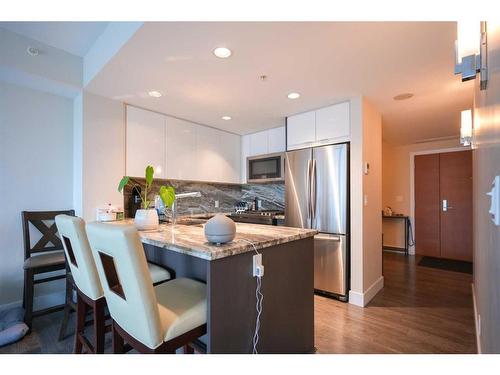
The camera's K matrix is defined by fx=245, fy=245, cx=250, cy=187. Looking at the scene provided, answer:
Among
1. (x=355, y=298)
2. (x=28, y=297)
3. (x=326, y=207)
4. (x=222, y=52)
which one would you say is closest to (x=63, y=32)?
(x=222, y=52)

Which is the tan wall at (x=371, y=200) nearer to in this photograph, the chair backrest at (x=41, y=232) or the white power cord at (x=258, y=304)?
the white power cord at (x=258, y=304)

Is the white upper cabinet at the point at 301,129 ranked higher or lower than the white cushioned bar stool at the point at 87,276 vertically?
Result: higher

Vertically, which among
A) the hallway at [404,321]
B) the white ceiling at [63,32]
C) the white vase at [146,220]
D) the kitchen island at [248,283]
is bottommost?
the hallway at [404,321]

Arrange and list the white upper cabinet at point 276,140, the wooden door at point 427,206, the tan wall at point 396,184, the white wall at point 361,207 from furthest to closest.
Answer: the tan wall at point 396,184 → the wooden door at point 427,206 → the white upper cabinet at point 276,140 → the white wall at point 361,207

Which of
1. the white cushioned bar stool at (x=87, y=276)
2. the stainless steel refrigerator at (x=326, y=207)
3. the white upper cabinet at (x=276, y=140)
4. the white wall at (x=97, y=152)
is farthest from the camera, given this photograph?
the white upper cabinet at (x=276, y=140)

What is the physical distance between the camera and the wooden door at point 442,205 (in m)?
4.52

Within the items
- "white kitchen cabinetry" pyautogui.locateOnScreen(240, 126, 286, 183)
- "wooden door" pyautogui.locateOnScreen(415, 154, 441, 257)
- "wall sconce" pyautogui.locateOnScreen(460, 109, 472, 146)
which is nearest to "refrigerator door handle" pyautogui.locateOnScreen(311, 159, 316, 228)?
"white kitchen cabinetry" pyautogui.locateOnScreen(240, 126, 286, 183)

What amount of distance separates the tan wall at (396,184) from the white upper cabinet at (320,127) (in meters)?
2.86

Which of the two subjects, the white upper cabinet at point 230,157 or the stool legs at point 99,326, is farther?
the white upper cabinet at point 230,157

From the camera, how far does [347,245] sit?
108 inches

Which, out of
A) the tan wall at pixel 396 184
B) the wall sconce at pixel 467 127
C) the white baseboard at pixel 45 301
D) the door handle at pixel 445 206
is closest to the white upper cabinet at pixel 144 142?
the white baseboard at pixel 45 301
